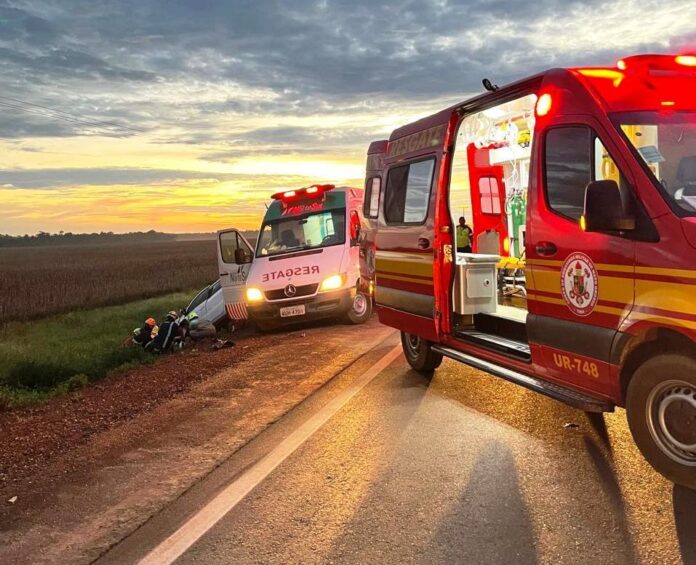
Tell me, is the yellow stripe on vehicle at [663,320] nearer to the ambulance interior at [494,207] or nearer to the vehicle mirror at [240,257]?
the ambulance interior at [494,207]

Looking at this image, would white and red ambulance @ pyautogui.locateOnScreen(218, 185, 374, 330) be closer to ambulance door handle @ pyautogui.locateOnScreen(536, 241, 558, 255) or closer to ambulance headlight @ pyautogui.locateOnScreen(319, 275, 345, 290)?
ambulance headlight @ pyautogui.locateOnScreen(319, 275, 345, 290)

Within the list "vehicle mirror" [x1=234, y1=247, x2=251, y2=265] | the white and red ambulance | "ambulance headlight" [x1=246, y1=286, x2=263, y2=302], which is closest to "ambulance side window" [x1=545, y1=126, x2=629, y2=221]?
the white and red ambulance

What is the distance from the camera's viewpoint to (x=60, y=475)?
196 inches

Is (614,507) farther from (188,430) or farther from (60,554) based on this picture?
(188,430)

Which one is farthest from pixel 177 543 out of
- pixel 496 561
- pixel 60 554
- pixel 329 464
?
pixel 496 561

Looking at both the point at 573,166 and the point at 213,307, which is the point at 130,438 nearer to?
the point at 573,166

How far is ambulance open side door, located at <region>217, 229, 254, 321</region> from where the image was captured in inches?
493

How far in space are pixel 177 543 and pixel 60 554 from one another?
2.12 ft

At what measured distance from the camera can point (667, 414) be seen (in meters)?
3.88

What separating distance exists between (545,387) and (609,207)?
4.89 ft

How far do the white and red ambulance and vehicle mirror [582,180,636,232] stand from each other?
7.51m

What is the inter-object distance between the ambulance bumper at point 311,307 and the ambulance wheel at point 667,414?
26.2 ft

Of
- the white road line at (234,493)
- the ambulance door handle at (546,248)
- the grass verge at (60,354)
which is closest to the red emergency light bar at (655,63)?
the ambulance door handle at (546,248)

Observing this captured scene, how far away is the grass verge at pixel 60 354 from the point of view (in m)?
9.44
